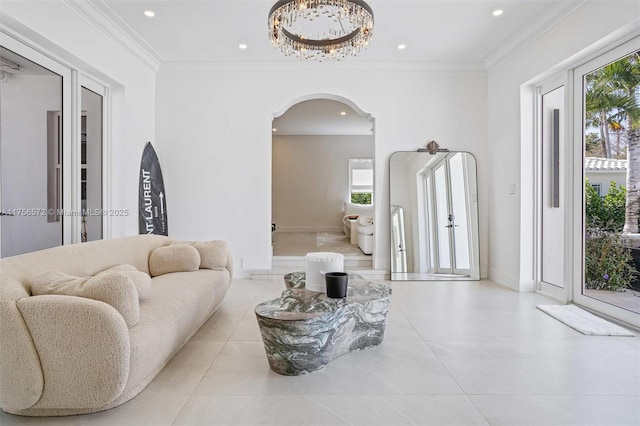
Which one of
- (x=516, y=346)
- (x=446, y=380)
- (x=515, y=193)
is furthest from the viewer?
(x=515, y=193)

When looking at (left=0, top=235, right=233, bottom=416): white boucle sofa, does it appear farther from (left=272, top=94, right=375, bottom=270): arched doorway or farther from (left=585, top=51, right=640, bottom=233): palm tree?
(left=272, top=94, right=375, bottom=270): arched doorway

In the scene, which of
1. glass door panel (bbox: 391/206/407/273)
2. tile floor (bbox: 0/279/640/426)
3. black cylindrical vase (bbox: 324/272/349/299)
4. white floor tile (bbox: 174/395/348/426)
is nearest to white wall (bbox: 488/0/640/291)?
glass door panel (bbox: 391/206/407/273)

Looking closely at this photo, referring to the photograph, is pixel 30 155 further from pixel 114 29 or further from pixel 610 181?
pixel 610 181

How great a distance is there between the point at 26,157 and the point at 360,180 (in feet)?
25.2

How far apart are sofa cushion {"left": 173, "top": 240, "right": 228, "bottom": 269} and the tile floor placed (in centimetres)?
56

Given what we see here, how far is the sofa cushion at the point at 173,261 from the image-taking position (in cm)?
310

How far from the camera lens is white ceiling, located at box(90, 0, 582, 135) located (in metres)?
3.23

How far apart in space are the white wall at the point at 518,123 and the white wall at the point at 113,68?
4.59m

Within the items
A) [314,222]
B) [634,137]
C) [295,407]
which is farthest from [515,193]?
[314,222]

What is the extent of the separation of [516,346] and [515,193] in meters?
2.23

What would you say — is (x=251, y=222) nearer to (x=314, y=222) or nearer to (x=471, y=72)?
(x=471, y=72)

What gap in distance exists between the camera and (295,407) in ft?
5.63

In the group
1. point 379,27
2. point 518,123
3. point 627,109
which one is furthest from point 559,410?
point 379,27

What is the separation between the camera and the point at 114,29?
141 inches
